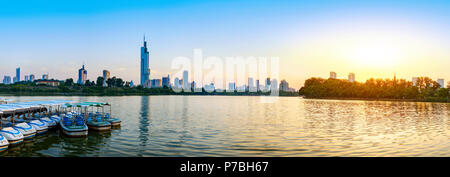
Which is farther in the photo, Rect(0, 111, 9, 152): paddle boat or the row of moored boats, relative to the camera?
the row of moored boats

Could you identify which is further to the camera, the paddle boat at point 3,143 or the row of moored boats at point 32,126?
the row of moored boats at point 32,126

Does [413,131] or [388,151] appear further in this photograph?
[413,131]

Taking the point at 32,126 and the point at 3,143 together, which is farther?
the point at 32,126

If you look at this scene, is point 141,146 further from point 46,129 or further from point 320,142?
point 320,142

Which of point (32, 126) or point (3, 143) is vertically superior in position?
point (32, 126)
